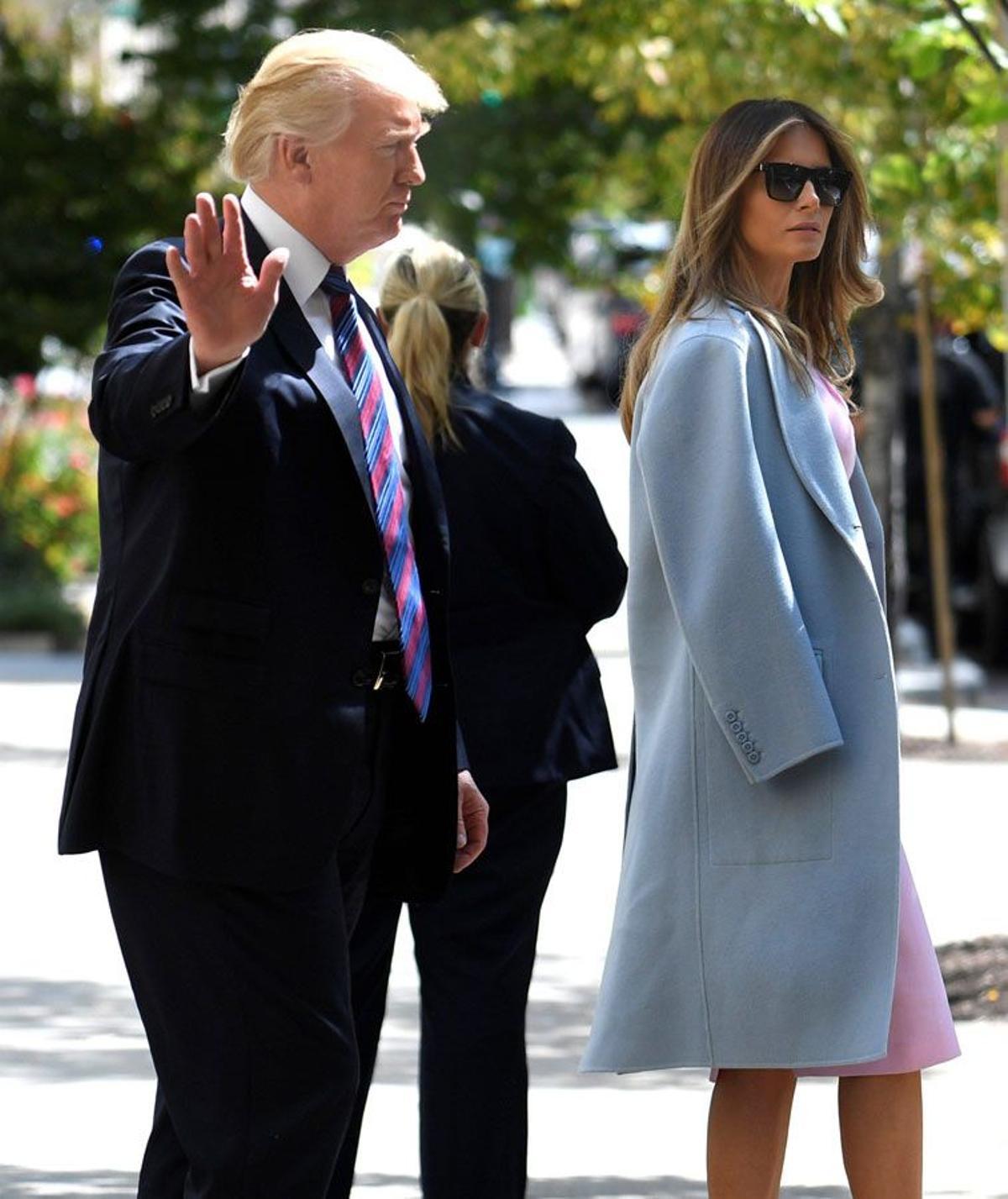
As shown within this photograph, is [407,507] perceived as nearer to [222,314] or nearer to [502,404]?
[222,314]

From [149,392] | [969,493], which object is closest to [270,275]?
[149,392]

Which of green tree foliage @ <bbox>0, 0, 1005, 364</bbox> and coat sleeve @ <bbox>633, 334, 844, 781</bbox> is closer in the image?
coat sleeve @ <bbox>633, 334, 844, 781</bbox>

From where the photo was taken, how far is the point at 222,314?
308 centimetres

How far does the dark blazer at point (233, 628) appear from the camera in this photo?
3.29 meters

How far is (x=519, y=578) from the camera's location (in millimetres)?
4719

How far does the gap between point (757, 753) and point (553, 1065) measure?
2.60 metres

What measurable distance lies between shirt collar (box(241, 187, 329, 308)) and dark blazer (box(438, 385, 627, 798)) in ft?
3.79

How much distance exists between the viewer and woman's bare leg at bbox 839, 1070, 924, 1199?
405 cm

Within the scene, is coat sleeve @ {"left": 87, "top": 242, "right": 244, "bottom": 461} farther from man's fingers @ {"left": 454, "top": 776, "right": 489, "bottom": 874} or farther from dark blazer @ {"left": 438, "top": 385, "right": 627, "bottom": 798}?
dark blazer @ {"left": 438, "top": 385, "right": 627, "bottom": 798}

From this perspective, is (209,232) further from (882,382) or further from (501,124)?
(501,124)

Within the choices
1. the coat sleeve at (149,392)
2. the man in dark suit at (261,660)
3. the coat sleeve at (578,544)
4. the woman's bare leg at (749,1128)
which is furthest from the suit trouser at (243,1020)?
the coat sleeve at (578,544)

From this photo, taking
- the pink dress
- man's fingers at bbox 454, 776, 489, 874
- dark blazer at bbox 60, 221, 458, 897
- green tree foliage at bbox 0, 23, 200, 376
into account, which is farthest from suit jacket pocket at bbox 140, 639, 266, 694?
green tree foliage at bbox 0, 23, 200, 376

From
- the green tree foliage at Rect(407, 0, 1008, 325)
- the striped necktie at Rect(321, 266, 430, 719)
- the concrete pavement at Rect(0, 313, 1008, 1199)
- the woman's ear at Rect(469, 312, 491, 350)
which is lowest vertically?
the concrete pavement at Rect(0, 313, 1008, 1199)

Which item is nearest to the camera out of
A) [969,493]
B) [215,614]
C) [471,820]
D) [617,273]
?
[215,614]
